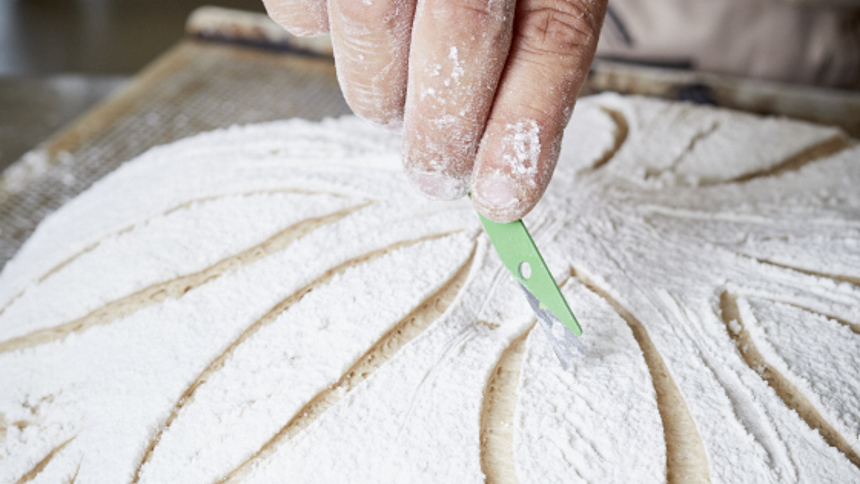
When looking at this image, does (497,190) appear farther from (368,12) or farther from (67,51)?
(67,51)

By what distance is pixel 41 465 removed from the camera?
890mm

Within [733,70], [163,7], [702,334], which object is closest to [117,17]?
[163,7]

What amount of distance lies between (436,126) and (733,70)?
5.58 ft

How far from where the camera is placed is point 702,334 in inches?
37.2

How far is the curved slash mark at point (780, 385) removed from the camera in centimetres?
84

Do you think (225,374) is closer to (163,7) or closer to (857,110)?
(857,110)

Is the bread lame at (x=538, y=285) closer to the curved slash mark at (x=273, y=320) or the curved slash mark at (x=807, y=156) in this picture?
the curved slash mark at (x=273, y=320)

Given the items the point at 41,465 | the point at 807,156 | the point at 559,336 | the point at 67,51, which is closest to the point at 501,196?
the point at 559,336

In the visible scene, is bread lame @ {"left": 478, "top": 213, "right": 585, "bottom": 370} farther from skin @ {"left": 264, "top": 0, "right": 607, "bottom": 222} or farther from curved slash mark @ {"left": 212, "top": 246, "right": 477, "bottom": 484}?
curved slash mark @ {"left": 212, "top": 246, "right": 477, "bottom": 484}

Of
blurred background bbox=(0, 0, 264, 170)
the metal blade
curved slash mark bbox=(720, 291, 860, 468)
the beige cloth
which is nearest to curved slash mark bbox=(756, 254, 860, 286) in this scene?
curved slash mark bbox=(720, 291, 860, 468)

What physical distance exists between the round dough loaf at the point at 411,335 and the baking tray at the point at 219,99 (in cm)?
63

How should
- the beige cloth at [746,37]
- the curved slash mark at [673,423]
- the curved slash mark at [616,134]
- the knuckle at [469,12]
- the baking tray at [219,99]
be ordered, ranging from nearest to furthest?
the knuckle at [469,12] → the curved slash mark at [673,423] → the curved slash mark at [616,134] → the baking tray at [219,99] → the beige cloth at [746,37]

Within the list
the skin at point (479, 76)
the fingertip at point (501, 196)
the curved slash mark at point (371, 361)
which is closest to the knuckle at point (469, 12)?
the skin at point (479, 76)

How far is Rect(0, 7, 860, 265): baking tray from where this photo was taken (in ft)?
5.87
